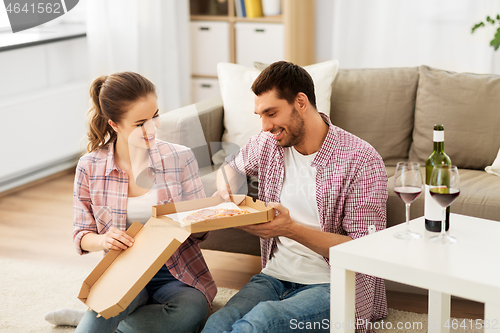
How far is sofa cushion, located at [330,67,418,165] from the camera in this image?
2441 mm

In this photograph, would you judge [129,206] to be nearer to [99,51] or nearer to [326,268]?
[326,268]

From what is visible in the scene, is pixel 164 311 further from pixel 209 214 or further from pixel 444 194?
pixel 444 194

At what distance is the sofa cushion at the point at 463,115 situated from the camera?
2.30 metres

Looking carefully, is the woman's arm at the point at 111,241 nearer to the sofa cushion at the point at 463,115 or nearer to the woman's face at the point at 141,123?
the woman's face at the point at 141,123

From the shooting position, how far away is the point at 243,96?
99.0 inches

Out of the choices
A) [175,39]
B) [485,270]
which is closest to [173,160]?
[485,270]

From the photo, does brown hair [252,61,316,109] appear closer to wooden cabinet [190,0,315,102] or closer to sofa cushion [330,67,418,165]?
sofa cushion [330,67,418,165]

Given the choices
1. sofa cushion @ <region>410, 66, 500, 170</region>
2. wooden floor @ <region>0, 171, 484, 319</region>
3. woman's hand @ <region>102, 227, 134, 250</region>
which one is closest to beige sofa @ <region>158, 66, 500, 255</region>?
sofa cushion @ <region>410, 66, 500, 170</region>

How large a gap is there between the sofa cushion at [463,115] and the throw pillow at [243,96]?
40 centimetres

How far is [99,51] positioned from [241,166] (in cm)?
212

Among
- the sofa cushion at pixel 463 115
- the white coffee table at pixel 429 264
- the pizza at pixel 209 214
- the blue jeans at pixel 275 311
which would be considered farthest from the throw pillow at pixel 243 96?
the white coffee table at pixel 429 264

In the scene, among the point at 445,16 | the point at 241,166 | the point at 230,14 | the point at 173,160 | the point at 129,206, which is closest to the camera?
the point at 173,160

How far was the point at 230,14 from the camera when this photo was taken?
3.81 m

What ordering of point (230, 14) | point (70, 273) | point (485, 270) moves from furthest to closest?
point (230, 14)
point (70, 273)
point (485, 270)
